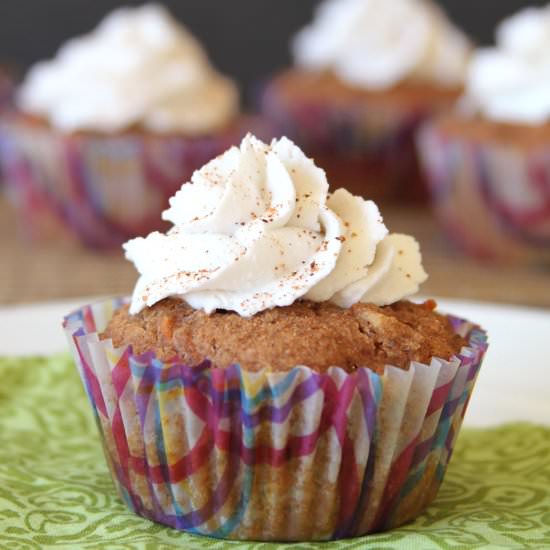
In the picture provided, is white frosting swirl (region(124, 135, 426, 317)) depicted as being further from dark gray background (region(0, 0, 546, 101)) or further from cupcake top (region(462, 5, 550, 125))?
dark gray background (region(0, 0, 546, 101))

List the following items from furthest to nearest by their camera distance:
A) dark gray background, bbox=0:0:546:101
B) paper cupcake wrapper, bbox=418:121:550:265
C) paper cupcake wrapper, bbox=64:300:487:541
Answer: dark gray background, bbox=0:0:546:101 < paper cupcake wrapper, bbox=418:121:550:265 < paper cupcake wrapper, bbox=64:300:487:541

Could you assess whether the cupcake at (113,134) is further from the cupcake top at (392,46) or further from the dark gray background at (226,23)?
the dark gray background at (226,23)

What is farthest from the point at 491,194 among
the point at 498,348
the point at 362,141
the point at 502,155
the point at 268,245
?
the point at 268,245

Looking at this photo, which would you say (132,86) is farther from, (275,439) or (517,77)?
(275,439)

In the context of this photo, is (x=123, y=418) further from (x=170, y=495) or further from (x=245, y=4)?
(x=245, y=4)

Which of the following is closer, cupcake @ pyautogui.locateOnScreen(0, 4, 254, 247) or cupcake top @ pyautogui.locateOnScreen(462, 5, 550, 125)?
cupcake top @ pyautogui.locateOnScreen(462, 5, 550, 125)

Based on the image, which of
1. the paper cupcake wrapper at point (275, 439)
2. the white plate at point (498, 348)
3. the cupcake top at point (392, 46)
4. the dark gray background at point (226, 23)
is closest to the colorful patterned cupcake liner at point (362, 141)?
the cupcake top at point (392, 46)

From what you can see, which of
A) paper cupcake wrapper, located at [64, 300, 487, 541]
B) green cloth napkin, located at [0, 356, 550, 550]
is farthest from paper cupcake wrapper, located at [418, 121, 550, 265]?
paper cupcake wrapper, located at [64, 300, 487, 541]
